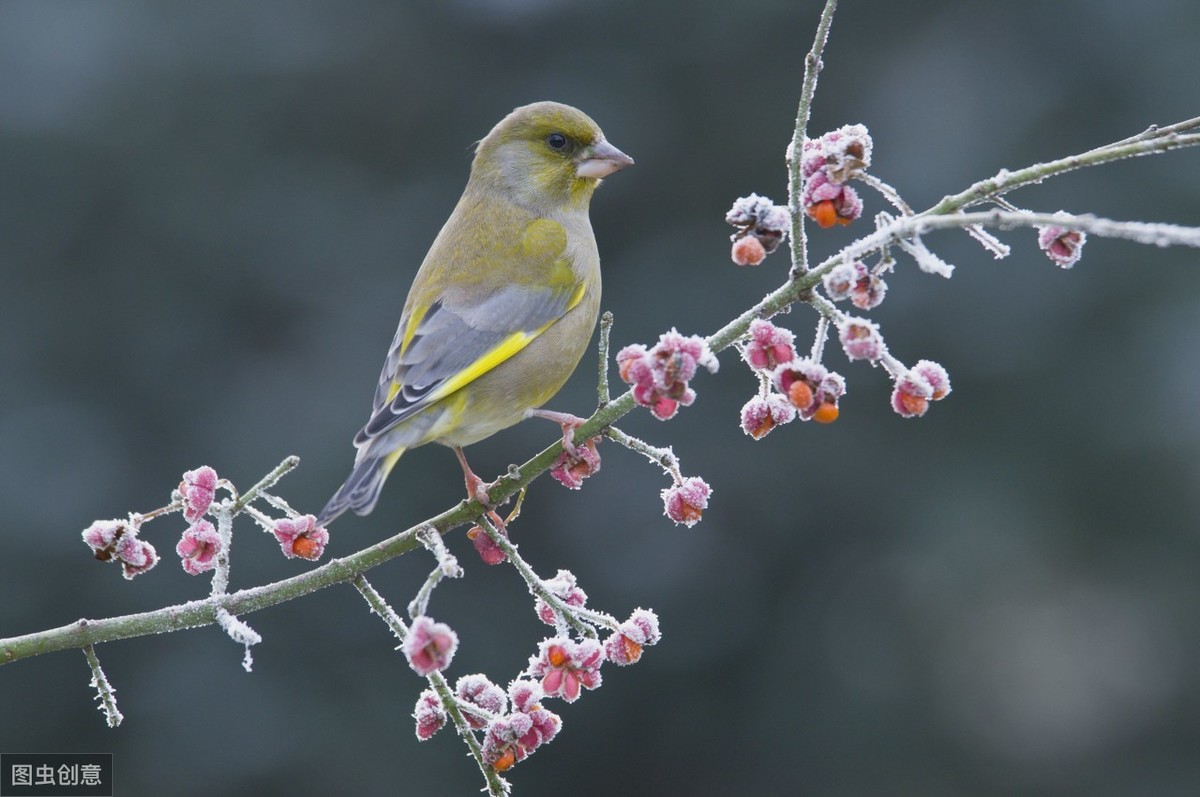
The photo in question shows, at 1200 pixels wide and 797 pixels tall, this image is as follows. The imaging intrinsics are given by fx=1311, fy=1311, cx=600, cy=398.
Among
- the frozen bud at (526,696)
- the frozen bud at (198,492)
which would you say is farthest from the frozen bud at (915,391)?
the frozen bud at (198,492)

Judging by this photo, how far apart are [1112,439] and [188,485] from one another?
5385 mm

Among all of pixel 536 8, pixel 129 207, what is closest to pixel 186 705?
pixel 129 207

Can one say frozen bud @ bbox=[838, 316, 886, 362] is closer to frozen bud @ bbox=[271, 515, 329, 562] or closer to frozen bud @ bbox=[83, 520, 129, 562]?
frozen bud @ bbox=[271, 515, 329, 562]

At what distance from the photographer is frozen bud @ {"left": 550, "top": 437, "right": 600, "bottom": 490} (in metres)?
2.47

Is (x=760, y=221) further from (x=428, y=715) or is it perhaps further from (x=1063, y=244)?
(x=428, y=715)

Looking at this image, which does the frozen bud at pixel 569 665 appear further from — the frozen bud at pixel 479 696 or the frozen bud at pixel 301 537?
the frozen bud at pixel 301 537

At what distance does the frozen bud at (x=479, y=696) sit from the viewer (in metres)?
→ 2.19

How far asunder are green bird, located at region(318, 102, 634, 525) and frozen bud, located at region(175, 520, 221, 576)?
366mm

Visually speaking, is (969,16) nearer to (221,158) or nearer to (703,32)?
(703,32)

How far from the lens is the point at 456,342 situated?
11.1 feet

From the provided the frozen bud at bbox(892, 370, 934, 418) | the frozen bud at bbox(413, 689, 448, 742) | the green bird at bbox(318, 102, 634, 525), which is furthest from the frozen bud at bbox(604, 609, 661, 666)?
the green bird at bbox(318, 102, 634, 525)

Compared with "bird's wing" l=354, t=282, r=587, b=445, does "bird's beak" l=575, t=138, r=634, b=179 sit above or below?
above

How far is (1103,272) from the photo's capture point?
21.4ft

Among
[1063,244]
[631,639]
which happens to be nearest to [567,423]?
[631,639]
